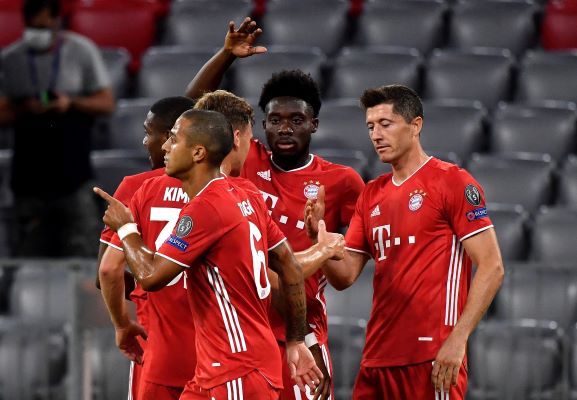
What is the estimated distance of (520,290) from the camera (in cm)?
764

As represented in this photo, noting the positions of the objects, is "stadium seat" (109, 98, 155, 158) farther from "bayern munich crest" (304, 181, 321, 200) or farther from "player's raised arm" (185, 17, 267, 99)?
"bayern munich crest" (304, 181, 321, 200)

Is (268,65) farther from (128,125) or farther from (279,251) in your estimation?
(279,251)

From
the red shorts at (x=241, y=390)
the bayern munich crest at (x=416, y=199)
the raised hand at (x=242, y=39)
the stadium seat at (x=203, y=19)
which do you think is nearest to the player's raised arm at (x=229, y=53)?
the raised hand at (x=242, y=39)

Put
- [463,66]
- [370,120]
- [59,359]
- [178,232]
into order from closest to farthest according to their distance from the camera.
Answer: [178,232]
[370,120]
[59,359]
[463,66]

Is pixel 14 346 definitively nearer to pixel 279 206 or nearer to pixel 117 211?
pixel 279 206

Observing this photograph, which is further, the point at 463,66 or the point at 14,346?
the point at 463,66

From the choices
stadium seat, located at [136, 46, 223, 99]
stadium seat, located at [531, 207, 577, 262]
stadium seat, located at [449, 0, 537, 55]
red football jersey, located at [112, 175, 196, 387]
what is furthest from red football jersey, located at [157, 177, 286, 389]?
stadium seat, located at [449, 0, 537, 55]

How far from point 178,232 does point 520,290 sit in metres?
3.63

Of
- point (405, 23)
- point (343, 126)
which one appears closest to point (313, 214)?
point (343, 126)

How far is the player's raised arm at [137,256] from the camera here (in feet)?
15.2

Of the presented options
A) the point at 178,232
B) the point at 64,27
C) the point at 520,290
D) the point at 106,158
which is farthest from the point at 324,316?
the point at 64,27

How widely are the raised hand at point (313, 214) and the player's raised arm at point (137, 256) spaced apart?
859mm

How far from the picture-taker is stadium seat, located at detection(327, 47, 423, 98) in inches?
368

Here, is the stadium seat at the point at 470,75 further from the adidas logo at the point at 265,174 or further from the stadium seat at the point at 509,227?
the adidas logo at the point at 265,174
